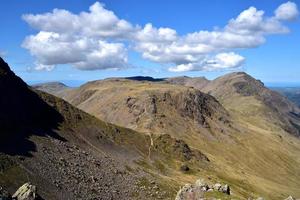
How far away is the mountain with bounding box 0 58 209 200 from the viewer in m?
112

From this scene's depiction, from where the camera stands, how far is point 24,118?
470ft

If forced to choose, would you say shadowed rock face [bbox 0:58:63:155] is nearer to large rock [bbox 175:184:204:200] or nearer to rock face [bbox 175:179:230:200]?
large rock [bbox 175:184:204:200]

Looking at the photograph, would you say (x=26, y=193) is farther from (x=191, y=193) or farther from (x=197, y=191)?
(x=191, y=193)

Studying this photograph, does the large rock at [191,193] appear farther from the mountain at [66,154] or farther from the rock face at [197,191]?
the mountain at [66,154]

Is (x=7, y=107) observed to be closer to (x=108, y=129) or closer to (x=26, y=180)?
(x=26, y=180)

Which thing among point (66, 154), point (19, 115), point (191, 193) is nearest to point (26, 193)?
point (191, 193)

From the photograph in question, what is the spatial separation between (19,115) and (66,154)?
19250mm

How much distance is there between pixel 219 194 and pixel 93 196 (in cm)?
3774

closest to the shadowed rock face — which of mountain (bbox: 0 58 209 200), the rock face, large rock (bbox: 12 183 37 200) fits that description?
mountain (bbox: 0 58 209 200)

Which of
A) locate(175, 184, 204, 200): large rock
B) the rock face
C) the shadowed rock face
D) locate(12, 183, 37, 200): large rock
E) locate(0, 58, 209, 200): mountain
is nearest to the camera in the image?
locate(12, 183, 37, 200): large rock

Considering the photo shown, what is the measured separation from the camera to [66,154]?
136 metres

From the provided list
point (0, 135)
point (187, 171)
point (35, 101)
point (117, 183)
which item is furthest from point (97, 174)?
point (187, 171)

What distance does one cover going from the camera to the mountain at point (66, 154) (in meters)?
112

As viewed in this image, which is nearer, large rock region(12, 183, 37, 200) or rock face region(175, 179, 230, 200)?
large rock region(12, 183, 37, 200)
